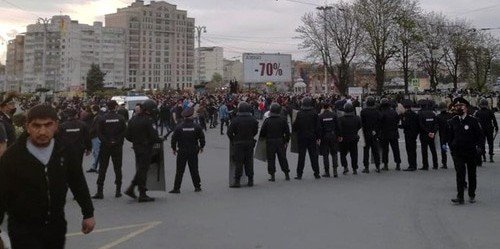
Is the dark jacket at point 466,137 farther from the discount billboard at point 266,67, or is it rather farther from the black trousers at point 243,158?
the discount billboard at point 266,67

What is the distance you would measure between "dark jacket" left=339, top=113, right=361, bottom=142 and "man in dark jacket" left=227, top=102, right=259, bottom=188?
258cm

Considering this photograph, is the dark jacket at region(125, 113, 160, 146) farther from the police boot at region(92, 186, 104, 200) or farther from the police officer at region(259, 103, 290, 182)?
the police officer at region(259, 103, 290, 182)

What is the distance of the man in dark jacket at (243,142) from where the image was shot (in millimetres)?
11820

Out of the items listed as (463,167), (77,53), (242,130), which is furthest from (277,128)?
(77,53)

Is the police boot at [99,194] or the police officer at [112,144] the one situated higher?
the police officer at [112,144]

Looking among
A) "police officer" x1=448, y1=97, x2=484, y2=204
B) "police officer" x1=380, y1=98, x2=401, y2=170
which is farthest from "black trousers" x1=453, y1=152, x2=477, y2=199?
"police officer" x1=380, y1=98, x2=401, y2=170

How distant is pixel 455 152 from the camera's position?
31.3 ft

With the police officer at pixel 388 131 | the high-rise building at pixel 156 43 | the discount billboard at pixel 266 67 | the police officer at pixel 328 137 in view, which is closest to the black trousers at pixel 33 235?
the police officer at pixel 328 137

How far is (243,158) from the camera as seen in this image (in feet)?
38.9

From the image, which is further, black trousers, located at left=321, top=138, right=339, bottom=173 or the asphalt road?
black trousers, located at left=321, top=138, right=339, bottom=173

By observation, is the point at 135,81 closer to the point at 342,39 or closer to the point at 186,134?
the point at 342,39

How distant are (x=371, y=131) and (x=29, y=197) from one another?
10.8 metres

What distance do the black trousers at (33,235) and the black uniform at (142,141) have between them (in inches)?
237

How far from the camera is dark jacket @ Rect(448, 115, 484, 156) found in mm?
9422
